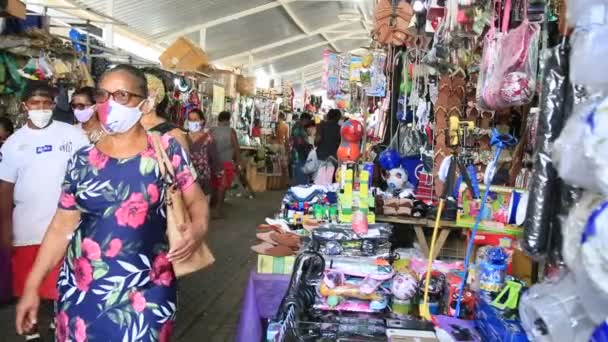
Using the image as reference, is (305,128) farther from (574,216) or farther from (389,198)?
(574,216)

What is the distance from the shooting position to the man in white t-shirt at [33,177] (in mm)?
3824

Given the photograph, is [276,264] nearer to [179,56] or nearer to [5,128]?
[5,128]

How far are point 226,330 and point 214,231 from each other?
13.7ft

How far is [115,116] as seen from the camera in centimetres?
239

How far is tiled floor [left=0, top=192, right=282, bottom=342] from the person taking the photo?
449 centimetres

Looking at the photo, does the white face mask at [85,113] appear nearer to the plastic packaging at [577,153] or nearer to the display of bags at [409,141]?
the display of bags at [409,141]

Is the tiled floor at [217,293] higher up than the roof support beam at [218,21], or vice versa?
the roof support beam at [218,21]

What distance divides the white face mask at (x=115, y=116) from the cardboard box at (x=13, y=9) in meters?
2.35

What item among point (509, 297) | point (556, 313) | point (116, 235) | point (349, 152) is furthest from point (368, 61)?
point (556, 313)

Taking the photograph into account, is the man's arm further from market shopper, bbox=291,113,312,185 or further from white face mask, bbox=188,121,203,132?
market shopper, bbox=291,113,312,185

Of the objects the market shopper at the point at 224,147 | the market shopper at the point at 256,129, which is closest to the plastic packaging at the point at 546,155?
the market shopper at the point at 224,147

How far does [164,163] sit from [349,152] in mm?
2353

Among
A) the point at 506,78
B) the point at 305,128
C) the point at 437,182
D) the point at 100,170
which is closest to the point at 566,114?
the point at 506,78

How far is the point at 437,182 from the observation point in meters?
4.85
